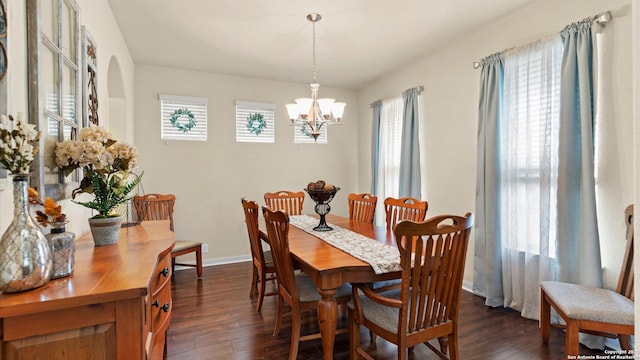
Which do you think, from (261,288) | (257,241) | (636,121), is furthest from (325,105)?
(636,121)

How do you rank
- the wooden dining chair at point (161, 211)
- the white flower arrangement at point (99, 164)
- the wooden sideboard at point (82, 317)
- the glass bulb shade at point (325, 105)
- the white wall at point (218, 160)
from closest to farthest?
the wooden sideboard at point (82, 317)
the white flower arrangement at point (99, 164)
the glass bulb shade at point (325, 105)
the wooden dining chair at point (161, 211)
the white wall at point (218, 160)

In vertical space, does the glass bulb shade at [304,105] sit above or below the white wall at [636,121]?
above

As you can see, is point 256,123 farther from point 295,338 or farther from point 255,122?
point 295,338

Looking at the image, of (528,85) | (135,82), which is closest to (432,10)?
(528,85)

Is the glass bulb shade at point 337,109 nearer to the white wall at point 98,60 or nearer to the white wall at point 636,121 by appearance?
the white wall at point 98,60

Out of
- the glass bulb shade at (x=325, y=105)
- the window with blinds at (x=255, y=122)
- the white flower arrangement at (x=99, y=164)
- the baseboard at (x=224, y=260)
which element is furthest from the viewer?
the window with blinds at (x=255, y=122)

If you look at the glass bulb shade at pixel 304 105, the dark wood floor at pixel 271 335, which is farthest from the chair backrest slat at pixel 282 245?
the glass bulb shade at pixel 304 105

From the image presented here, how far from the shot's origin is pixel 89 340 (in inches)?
36.8

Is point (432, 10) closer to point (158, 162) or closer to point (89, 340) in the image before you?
point (89, 340)

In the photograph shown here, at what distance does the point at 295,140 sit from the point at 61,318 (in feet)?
13.4

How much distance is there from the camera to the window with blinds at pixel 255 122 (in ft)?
14.7

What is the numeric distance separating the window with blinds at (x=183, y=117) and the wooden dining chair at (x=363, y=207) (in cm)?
233

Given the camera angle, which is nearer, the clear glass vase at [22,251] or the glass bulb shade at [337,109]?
the clear glass vase at [22,251]

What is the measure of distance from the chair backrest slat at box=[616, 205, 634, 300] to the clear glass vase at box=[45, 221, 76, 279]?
3012 millimetres
